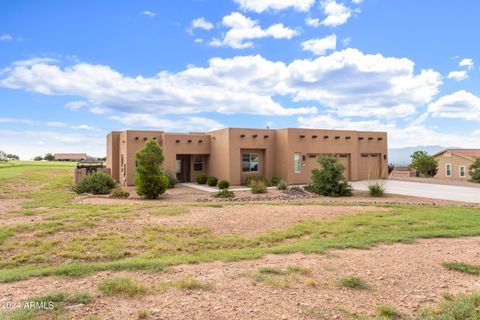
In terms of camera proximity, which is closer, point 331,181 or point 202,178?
point 331,181

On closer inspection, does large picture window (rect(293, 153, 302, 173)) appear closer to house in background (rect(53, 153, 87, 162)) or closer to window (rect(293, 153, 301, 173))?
window (rect(293, 153, 301, 173))

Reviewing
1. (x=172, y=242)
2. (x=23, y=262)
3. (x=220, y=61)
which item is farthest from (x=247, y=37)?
(x=23, y=262)

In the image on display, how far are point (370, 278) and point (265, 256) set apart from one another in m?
1.98

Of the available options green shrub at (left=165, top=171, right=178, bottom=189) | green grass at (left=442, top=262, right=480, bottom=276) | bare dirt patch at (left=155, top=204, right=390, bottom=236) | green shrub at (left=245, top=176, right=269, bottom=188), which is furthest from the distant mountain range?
green grass at (left=442, top=262, right=480, bottom=276)

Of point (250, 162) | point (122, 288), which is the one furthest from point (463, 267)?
point (250, 162)

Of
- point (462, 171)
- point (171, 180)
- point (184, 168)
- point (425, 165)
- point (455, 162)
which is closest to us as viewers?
point (171, 180)

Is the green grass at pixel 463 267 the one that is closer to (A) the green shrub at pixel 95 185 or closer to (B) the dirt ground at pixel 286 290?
(B) the dirt ground at pixel 286 290

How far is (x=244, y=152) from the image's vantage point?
76.2ft

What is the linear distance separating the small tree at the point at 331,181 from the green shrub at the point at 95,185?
1266cm

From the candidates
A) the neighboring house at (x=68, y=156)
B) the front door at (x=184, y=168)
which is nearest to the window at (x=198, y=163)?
the front door at (x=184, y=168)

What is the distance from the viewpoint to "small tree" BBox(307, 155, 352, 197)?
1697 cm

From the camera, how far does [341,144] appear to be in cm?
2497

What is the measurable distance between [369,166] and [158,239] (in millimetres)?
22867

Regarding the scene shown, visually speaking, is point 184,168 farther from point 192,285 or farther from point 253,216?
point 192,285
